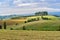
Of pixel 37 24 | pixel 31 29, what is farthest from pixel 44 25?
pixel 31 29

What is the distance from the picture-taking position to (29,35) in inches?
116

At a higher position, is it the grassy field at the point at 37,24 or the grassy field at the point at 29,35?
the grassy field at the point at 37,24

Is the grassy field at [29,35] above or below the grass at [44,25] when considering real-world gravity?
below

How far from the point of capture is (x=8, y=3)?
10.5ft

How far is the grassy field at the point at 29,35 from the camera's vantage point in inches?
114

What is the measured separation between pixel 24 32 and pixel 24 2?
1.90ft

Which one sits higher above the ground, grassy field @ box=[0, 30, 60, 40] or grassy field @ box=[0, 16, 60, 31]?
grassy field @ box=[0, 16, 60, 31]

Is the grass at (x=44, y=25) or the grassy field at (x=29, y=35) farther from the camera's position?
the grass at (x=44, y=25)

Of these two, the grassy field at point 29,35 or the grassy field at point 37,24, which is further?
the grassy field at point 37,24

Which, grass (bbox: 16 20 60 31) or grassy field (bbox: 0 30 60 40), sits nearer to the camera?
grassy field (bbox: 0 30 60 40)

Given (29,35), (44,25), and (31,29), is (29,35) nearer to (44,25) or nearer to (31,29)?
(31,29)

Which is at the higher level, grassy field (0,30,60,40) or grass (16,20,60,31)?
grass (16,20,60,31)

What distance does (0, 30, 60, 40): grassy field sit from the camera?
9.51 feet

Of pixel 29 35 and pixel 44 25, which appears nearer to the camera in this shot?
pixel 29 35
